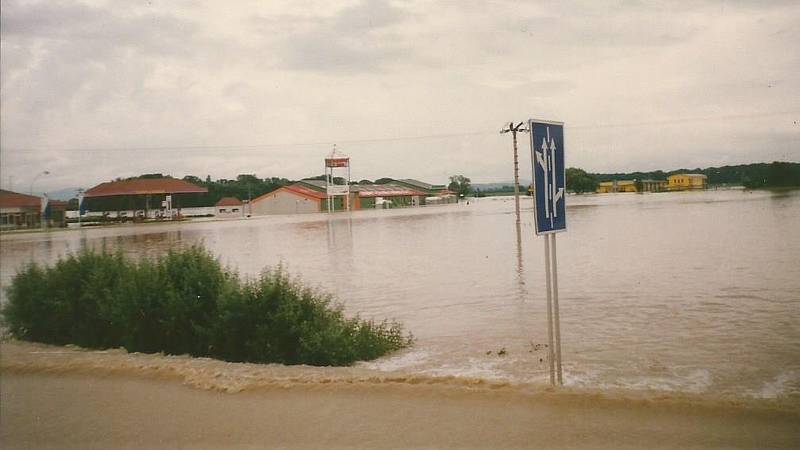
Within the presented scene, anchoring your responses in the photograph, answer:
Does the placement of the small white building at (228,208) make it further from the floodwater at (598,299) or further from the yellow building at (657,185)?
the yellow building at (657,185)

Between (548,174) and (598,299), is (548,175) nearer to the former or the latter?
(548,174)

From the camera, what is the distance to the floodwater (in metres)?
8.91

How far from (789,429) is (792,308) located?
30.8 ft

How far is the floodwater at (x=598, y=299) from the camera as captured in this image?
29.2 ft

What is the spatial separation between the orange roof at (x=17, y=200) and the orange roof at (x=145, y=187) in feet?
79.1

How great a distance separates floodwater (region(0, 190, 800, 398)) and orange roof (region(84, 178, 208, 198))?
27.7 ft

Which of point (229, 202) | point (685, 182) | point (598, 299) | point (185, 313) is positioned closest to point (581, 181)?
point (685, 182)

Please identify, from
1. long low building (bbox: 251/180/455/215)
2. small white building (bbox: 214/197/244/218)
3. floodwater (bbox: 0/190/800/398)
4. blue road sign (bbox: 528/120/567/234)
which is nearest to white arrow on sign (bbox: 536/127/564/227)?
blue road sign (bbox: 528/120/567/234)

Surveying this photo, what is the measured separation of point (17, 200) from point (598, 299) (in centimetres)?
1241

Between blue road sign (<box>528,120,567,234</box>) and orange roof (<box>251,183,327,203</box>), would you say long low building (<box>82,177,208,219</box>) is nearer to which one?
orange roof (<box>251,183,327,203</box>)

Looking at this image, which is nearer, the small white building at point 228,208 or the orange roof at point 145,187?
the orange roof at point 145,187

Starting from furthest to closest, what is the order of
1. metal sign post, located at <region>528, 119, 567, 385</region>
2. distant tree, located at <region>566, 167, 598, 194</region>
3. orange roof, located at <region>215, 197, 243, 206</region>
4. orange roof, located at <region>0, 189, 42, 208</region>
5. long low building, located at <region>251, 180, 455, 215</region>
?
distant tree, located at <region>566, 167, 598, 194</region>
orange roof, located at <region>215, 197, 243, 206</region>
long low building, located at <region>251, 180, 455, 215</region>
orange roof, located at <region>0, 189, 42, 208</region>
metal sign post, located at <region>528, 119, 567, 385</region>

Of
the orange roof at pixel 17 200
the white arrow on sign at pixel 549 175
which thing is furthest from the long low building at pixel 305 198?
the white arrow on sign at pixel 549 175

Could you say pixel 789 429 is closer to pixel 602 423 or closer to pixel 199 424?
pixel 602 423
